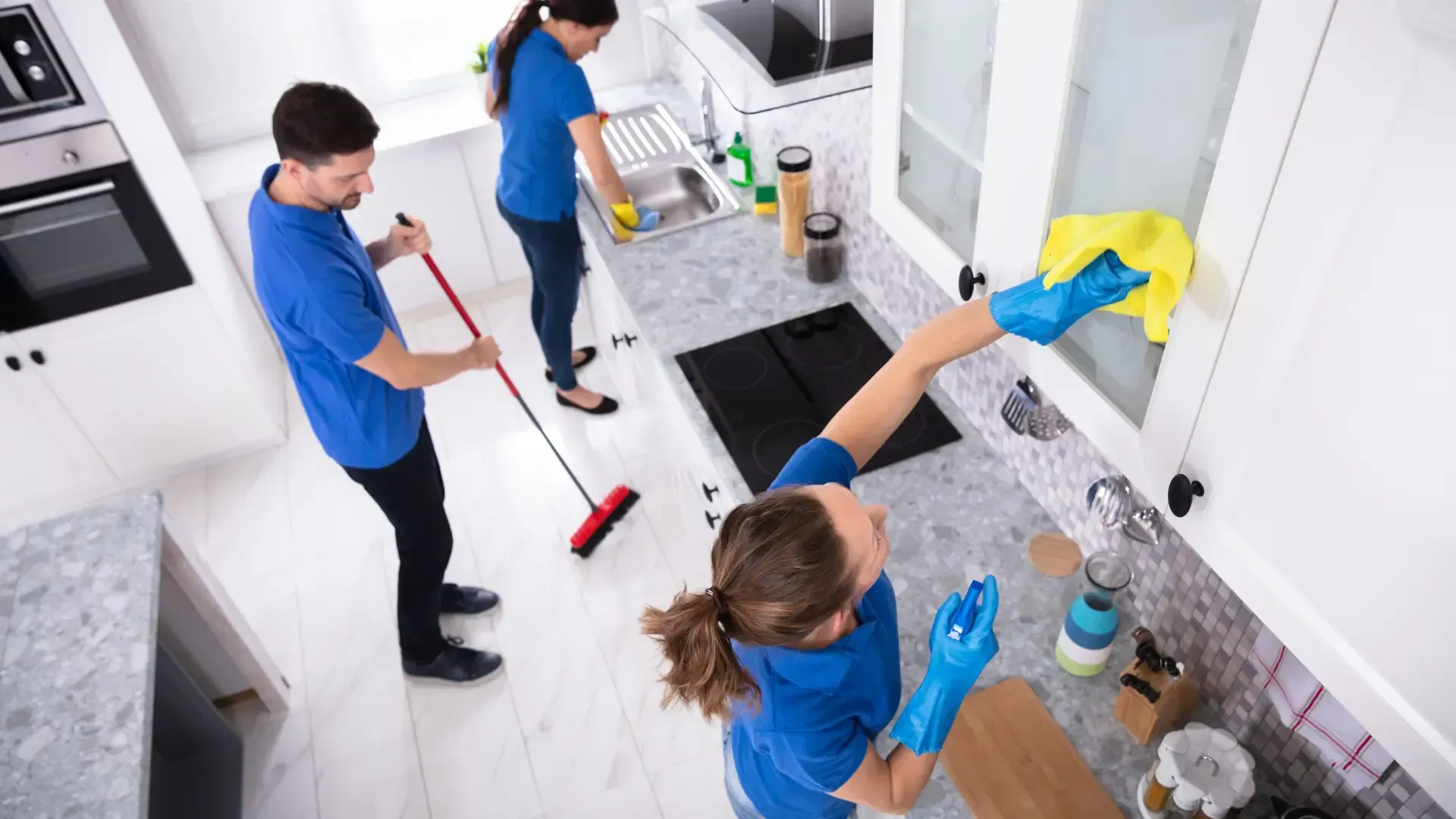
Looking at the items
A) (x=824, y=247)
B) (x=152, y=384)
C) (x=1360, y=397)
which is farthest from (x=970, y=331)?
(x=152, y=384)

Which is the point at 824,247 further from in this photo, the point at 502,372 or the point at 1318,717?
the point at 1318,717

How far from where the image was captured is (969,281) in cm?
132

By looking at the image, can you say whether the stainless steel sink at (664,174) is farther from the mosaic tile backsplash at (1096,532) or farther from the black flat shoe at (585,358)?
the black flat shoe at (585,358)

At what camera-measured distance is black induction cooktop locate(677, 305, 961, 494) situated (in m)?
2.02

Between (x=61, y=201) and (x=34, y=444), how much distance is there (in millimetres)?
858

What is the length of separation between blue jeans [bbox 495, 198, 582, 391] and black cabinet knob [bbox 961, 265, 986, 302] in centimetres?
177

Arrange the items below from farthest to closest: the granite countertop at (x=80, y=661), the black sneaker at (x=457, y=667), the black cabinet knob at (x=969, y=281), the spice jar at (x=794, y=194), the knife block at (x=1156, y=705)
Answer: the black sneaker at (x=457, y=667), the spice jar at (x=794, y=194), the granite countertop at (x=80, y=661), the knife block at (x=1156, y=705), the black cabinet knob at (x=969, y=281)

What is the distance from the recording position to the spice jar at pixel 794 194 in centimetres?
244

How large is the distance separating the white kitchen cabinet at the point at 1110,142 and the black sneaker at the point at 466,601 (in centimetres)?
185

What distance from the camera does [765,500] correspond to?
120 cm

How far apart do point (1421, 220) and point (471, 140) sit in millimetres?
3394

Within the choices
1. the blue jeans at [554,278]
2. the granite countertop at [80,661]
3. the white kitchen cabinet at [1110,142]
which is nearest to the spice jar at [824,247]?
the blue jeans at [554,278]

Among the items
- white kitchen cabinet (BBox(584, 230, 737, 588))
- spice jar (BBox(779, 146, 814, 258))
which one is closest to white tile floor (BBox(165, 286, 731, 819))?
white kitchen cabinet (BBox(584, 230, 737, 588))

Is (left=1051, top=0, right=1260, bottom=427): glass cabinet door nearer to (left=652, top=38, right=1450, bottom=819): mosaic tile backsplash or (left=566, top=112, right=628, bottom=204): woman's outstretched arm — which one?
(left=652, top=38, right=1450, bottom=819): mosaic tile backsplash
